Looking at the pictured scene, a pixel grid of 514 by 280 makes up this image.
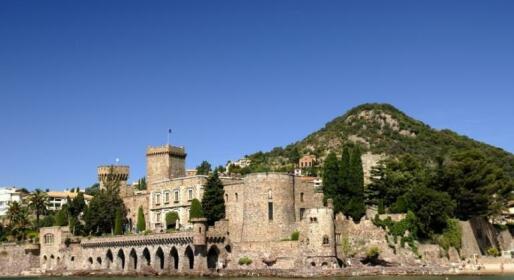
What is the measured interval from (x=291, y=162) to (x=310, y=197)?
221 feet

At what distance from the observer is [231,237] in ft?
206

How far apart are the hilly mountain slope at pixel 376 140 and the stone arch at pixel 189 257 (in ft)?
178

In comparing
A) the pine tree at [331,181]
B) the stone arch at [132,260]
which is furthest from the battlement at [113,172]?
the pine tree at [331,181]

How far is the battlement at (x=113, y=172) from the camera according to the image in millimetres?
88500

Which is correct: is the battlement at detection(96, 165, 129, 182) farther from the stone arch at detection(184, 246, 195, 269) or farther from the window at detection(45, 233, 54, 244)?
the stone arch at detection(184, 246, 195, 269)

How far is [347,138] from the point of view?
461ft

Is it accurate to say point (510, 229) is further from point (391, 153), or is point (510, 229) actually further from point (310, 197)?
point (391, 153)

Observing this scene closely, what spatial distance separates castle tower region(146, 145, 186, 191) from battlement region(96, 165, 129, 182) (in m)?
9.07

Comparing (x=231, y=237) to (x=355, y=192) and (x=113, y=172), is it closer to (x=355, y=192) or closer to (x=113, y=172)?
(x=355, y=192)

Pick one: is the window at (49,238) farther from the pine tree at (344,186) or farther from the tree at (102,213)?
the pine tree at (344,186)

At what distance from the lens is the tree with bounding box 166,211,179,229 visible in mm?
72562

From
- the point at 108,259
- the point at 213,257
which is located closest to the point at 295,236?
the point at 213,257

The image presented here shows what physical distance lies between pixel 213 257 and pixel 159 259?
7206 mm

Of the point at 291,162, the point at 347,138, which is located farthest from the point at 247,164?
the point at 347,138
